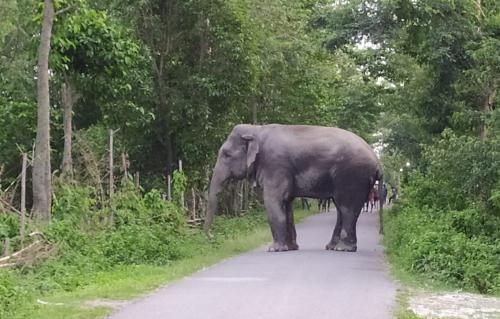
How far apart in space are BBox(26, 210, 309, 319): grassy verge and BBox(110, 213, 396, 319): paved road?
1.01 feet

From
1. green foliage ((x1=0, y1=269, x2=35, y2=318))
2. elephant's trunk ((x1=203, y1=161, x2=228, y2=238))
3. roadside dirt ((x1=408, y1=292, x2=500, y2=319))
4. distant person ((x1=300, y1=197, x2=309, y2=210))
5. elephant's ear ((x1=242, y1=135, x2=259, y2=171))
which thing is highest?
elephant's ear ((x1=242, y1=135, x2=259, y2=171))

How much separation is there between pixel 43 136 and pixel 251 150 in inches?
233

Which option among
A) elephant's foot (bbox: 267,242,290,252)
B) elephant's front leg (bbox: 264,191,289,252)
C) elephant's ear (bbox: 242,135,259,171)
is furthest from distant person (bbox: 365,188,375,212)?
elephant's ear (bbox: 242,135,259,171)

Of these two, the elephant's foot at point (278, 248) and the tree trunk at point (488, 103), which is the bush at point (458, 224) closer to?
the tree trunk at point (488, 103)

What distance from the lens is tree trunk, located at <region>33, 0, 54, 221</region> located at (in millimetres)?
14477

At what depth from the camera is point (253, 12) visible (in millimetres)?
27609

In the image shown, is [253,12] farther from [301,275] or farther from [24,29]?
[301,275]

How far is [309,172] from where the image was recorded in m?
18.9

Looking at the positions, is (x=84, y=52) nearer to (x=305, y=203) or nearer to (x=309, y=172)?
(x=309, y=172)

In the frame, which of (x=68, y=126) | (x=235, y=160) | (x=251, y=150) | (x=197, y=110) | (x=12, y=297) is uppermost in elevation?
(x=197, y=110)

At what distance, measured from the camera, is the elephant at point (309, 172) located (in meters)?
18.8

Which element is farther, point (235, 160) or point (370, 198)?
point (370, 198)

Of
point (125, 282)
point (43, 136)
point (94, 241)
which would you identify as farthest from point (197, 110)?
point (125, 282)

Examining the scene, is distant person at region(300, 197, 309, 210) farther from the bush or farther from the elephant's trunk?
the elephant's trunk
